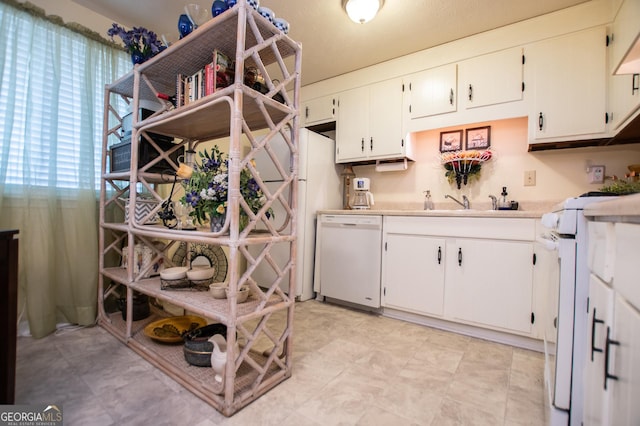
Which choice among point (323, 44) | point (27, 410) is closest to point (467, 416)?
point (27, 410)

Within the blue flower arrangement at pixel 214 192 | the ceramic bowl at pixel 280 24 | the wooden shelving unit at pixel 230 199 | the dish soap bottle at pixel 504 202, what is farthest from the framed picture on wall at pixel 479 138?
the blue flower arrangement at pixel 214 192

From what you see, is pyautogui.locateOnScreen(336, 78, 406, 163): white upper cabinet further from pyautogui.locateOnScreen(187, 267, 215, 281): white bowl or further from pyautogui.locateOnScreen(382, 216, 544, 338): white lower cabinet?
pyautogui.locateOnScreen(187, 267, 215, 281): white bowl

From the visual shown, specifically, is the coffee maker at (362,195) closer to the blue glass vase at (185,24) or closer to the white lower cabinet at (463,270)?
the white lower cabinet at (463,270)

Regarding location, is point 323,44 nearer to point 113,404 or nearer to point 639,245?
point 639,245

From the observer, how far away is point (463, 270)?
6.64 feet

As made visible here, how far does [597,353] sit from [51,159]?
2.87m

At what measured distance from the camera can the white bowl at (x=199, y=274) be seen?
1640 mm

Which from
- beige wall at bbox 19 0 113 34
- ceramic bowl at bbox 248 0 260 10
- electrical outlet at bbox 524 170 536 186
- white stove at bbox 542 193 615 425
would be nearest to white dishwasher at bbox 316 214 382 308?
electrical outlet at bbox 524 170 536 186

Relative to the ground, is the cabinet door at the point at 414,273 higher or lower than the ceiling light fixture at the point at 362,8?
lower

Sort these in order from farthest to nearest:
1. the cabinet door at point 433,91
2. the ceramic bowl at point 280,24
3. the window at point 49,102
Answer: the cabinet door at point 433,91 → the window at point 49,102 → the ceramic bowl at point 280,24

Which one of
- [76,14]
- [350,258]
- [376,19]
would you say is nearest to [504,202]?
[350,258]

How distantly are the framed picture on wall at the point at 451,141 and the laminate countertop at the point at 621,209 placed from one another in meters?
1.96

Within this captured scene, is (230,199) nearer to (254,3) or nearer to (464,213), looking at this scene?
(254,3)

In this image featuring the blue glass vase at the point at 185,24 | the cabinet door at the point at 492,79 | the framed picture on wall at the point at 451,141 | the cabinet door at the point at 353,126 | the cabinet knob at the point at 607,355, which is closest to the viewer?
the cabinet knob at the point at 607,355
